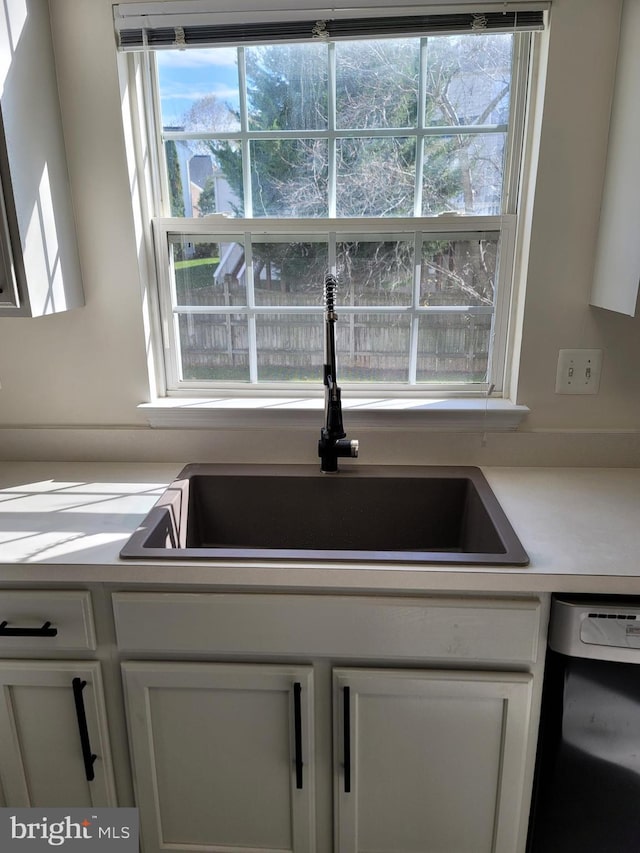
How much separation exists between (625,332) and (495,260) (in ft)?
1.27

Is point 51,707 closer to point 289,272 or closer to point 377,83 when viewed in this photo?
point 289,272

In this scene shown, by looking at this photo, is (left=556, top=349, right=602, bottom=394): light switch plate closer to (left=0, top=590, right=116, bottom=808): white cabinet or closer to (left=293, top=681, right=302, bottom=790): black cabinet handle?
(left=293, top=681, right=302, bottom=790): black cabinet handle

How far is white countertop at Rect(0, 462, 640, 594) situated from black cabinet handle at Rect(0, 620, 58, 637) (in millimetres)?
98

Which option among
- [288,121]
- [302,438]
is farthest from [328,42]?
[302,438]

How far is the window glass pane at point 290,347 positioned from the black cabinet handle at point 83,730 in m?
0.92

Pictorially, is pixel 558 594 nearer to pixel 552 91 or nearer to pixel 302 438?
pixel 302 438

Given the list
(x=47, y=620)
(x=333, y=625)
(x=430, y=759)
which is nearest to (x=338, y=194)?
(x=333, y=625)

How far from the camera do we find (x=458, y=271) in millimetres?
1587

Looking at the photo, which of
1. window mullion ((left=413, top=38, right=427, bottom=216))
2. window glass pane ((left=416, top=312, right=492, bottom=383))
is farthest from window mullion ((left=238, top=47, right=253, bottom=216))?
window glass pane ((left=416, top=312, right=492, bottom=383))

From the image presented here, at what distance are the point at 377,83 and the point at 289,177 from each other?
32cm

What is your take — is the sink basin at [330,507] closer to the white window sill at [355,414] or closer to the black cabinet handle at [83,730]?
the white window sill at [355,414]

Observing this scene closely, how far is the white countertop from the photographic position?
1.08 meters

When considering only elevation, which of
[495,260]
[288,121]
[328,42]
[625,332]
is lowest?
[625,332]

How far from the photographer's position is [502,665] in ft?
3.71
